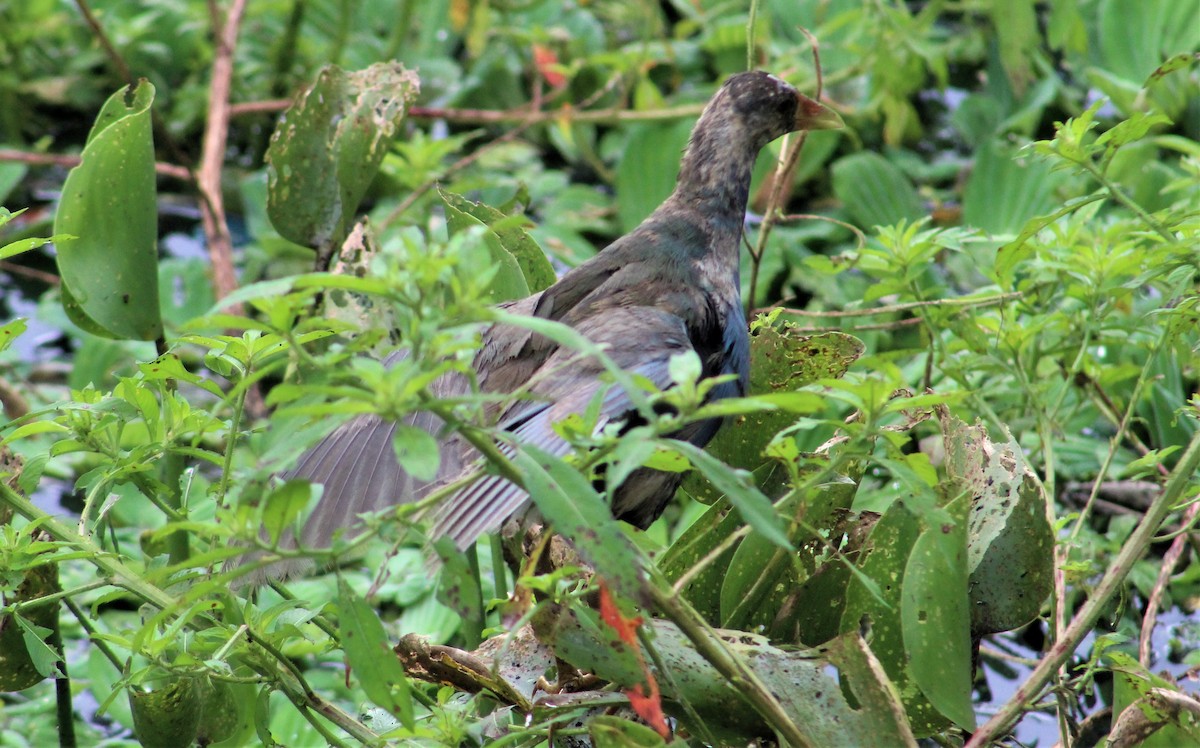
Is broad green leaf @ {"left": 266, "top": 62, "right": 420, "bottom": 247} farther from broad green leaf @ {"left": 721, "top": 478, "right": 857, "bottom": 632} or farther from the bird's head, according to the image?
broad green leaf @ {"left": 721, "top": 478, "right": 857, "bottom": 632}

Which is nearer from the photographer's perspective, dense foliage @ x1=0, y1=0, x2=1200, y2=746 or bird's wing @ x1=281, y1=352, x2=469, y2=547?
dense foliage @ x1=0, y1=0, x2=1200, y2=746

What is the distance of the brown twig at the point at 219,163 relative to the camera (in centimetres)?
238

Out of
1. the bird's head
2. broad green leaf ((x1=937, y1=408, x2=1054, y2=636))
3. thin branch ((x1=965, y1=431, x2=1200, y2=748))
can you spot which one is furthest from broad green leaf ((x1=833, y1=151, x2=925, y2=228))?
thin branch ((x1=965, y1=431, x2=1200, y2=748))

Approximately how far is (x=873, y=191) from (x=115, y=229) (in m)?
1.61

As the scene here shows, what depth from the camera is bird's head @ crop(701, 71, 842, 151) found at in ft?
6.15

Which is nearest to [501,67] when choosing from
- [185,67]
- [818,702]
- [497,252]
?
[185,67]

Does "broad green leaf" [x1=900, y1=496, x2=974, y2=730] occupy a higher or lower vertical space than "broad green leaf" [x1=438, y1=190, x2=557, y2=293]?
lower

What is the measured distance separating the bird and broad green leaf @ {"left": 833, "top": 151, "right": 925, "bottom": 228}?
79 cm

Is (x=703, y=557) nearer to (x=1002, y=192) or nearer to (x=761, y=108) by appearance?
(x=761, y=108)

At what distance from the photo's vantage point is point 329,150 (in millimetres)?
1831

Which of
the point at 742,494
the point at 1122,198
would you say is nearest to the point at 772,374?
the point at 1122,198

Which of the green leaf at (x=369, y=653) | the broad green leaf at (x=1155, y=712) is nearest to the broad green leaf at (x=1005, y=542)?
the broad green leaf at (x=1155, y=712)

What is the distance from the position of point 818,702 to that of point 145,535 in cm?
90

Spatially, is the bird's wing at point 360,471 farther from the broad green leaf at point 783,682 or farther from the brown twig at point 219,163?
the brown twig at point 219,163
